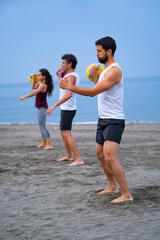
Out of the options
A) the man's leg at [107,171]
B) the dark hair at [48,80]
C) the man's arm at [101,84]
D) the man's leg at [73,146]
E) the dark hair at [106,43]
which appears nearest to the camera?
the man's arm at [101,84]

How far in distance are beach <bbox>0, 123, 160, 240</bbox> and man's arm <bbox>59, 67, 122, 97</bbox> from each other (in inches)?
56.0

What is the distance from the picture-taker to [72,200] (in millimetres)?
4672

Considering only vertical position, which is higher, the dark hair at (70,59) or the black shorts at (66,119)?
the dark hair at (70,59)

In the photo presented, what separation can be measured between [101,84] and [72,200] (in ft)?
5.30

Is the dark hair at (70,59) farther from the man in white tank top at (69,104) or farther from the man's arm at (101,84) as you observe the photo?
the man's arm at (101,84)

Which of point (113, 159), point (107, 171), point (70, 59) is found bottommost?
point (107, 171)

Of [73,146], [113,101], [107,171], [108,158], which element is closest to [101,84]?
[113,101]

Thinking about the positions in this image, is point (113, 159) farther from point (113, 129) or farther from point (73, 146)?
point (73, 146)

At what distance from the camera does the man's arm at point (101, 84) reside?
409 centimetres

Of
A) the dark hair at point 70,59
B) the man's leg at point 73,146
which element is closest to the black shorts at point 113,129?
the man's leg at point 73,146

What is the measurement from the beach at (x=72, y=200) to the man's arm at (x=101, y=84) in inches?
56.0

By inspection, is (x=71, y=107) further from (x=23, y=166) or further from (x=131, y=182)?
(x=131, y=182)

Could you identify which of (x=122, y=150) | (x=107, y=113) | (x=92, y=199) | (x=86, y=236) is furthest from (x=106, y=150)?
(x=122, y=150)

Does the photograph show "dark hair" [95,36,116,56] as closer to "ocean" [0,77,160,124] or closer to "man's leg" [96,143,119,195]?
"man's leg" [96,143,119,195]
